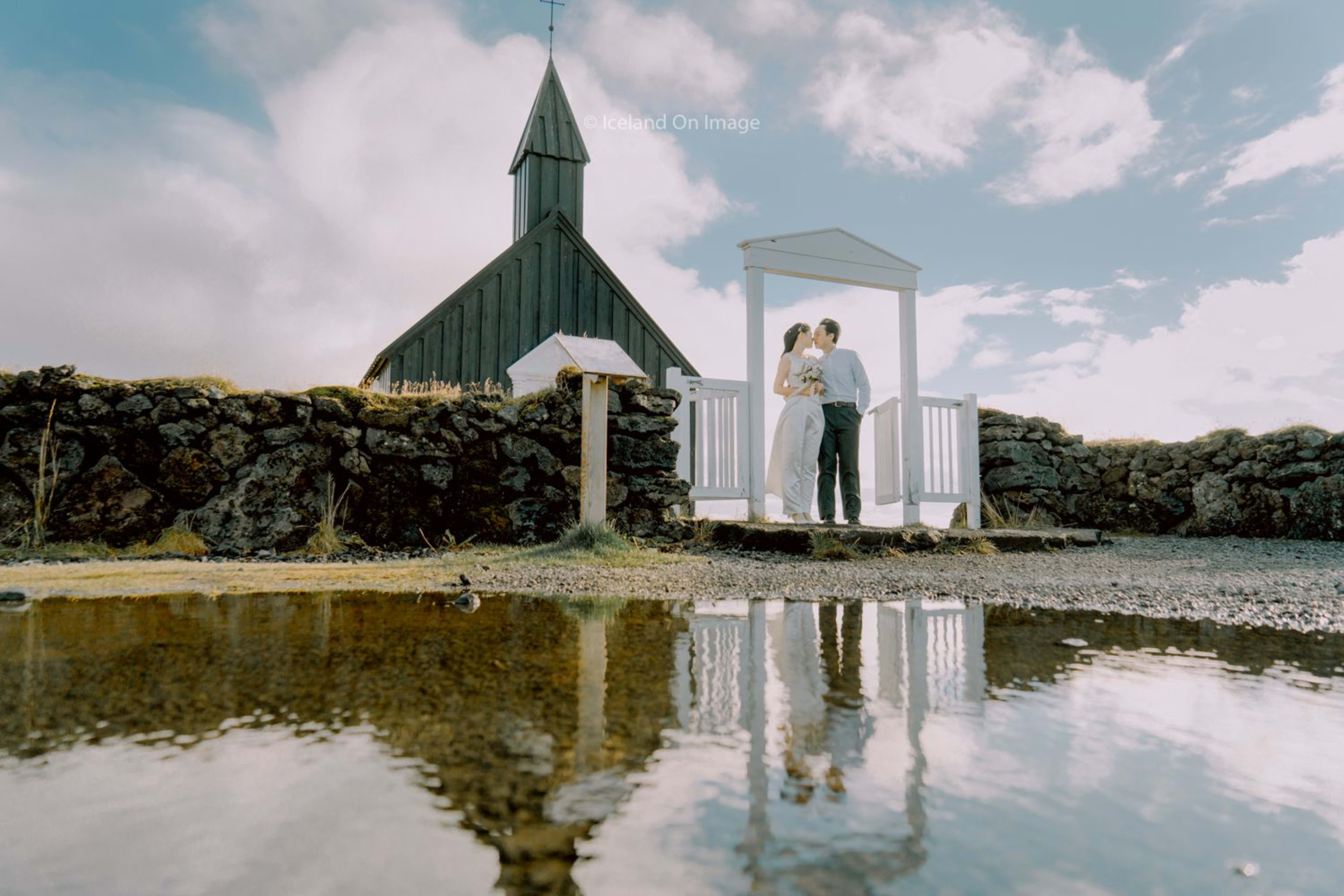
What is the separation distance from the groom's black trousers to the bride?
10 centimetres

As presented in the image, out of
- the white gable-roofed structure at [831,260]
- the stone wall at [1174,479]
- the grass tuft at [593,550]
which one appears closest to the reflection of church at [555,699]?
the grass tuft at [593,550]

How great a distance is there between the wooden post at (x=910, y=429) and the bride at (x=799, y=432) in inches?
61.7

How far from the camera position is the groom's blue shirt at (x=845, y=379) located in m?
8.84

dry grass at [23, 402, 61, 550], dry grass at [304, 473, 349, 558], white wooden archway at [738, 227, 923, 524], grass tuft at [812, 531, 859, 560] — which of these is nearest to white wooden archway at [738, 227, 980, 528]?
white wooden archway at [738, 227, 923, 524]

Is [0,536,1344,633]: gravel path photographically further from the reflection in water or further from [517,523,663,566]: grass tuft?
the reflection in water

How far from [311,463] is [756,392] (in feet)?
15.6

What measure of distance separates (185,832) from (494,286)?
1297 centimetres

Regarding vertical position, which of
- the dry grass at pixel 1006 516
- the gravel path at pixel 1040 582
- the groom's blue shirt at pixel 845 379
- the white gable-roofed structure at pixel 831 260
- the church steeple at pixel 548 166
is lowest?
the gravel path at pixel 1040 582

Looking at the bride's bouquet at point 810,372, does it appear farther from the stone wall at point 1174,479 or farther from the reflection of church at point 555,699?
the reflection of church at point 555,699

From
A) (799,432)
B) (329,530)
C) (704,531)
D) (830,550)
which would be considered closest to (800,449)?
(799,432)

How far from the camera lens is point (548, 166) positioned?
15500 millimetres

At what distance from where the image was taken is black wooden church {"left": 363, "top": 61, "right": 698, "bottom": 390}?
1283cm

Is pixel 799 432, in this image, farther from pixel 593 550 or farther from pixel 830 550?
pixel 593 550

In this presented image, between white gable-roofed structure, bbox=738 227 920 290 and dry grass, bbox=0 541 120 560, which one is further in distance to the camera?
white gable-roofed structure, bbox=738 227 920 290
